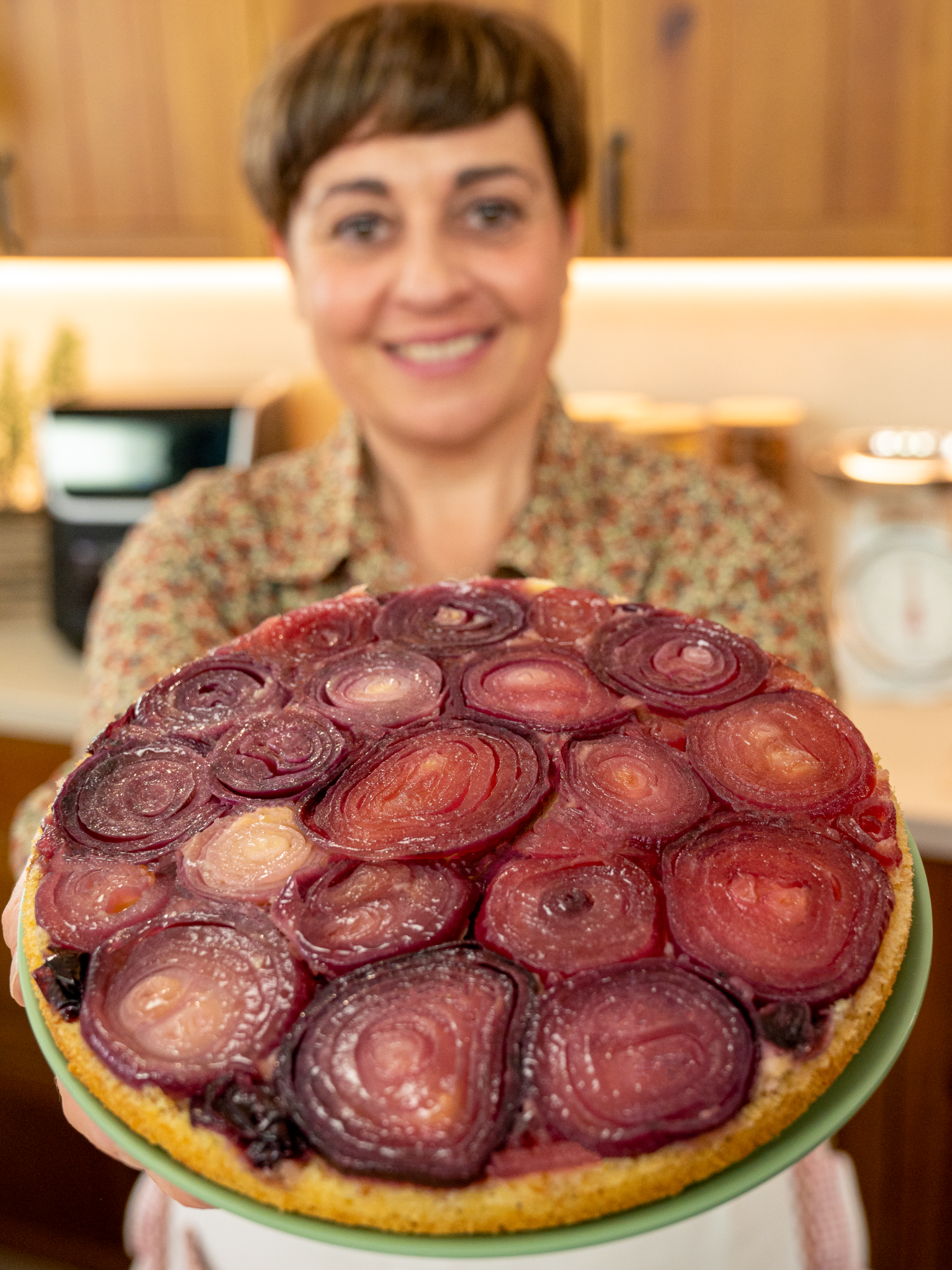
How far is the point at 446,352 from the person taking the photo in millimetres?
1267

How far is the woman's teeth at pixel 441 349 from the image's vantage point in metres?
1.26

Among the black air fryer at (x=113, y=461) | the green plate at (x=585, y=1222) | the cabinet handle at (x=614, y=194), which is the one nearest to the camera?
the green plate at (x=585, y=1222)

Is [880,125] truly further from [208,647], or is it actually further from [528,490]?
[208,647]

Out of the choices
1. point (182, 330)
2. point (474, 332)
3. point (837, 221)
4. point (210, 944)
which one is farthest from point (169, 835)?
point (182, 330)

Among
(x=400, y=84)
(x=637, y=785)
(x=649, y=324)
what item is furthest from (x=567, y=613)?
(x=649, y=324)

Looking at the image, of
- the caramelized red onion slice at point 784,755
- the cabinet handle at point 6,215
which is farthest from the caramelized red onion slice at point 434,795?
the cabinet handle at point 6,215

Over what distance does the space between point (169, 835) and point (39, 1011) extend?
114 mm

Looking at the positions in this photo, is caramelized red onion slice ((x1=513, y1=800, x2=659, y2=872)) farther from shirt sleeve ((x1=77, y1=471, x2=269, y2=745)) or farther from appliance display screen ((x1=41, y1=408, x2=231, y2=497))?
appliance display screen ((x1=41, y1=408, x2=231, y2=497))

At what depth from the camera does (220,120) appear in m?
2.04

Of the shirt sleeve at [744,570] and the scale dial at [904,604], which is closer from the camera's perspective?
the shirt sleeve at [744,570]

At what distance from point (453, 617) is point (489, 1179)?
1.35ft

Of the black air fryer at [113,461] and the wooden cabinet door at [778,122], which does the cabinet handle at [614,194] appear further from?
the black air fryer at [113,461]

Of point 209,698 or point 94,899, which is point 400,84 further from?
point 94,899

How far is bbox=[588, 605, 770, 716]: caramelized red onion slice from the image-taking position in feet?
2.42
